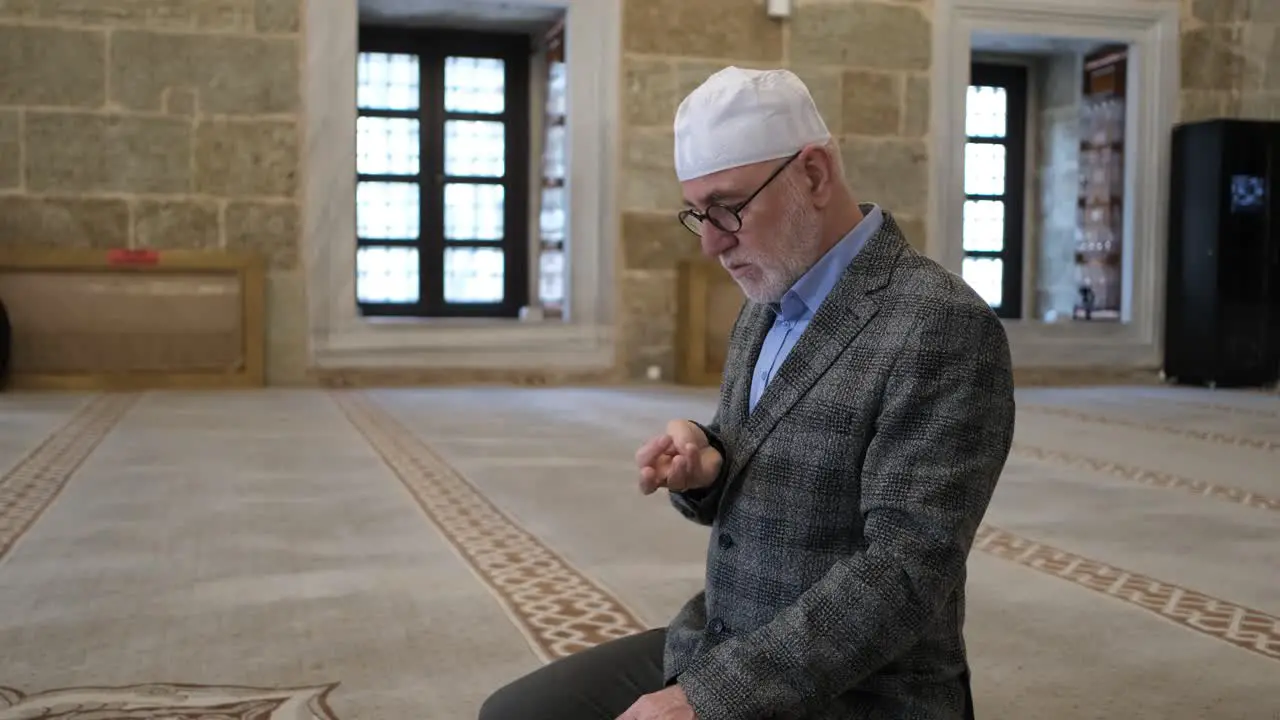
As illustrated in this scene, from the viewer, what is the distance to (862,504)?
1273 mm

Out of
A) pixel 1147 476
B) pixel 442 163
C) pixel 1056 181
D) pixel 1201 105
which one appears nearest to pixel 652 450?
pixel 1147 476

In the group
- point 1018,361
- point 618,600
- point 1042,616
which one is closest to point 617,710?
point 618,600

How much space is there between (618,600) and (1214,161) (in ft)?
23.2

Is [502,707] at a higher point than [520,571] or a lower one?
higher

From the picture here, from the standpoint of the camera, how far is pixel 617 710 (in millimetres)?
1613

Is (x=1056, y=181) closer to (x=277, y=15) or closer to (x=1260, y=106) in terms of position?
(x=1260, y=106)

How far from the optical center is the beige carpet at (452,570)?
2.21m

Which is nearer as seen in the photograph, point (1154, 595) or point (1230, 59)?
point (1154, 595)

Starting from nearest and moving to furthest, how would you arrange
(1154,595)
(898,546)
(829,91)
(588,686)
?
(898,546) < (588,686) < (1154,595) < (829,91)

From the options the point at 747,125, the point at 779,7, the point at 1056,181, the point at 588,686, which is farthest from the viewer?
the point at 1056,181

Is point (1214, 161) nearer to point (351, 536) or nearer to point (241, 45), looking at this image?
point (241, 45)

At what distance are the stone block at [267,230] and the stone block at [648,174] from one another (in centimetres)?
195

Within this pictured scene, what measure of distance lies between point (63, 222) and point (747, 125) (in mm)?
6750

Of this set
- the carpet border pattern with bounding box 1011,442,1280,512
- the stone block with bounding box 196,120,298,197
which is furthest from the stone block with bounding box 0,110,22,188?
the carpet border pattern with bounding box 1011,442,1280,512
